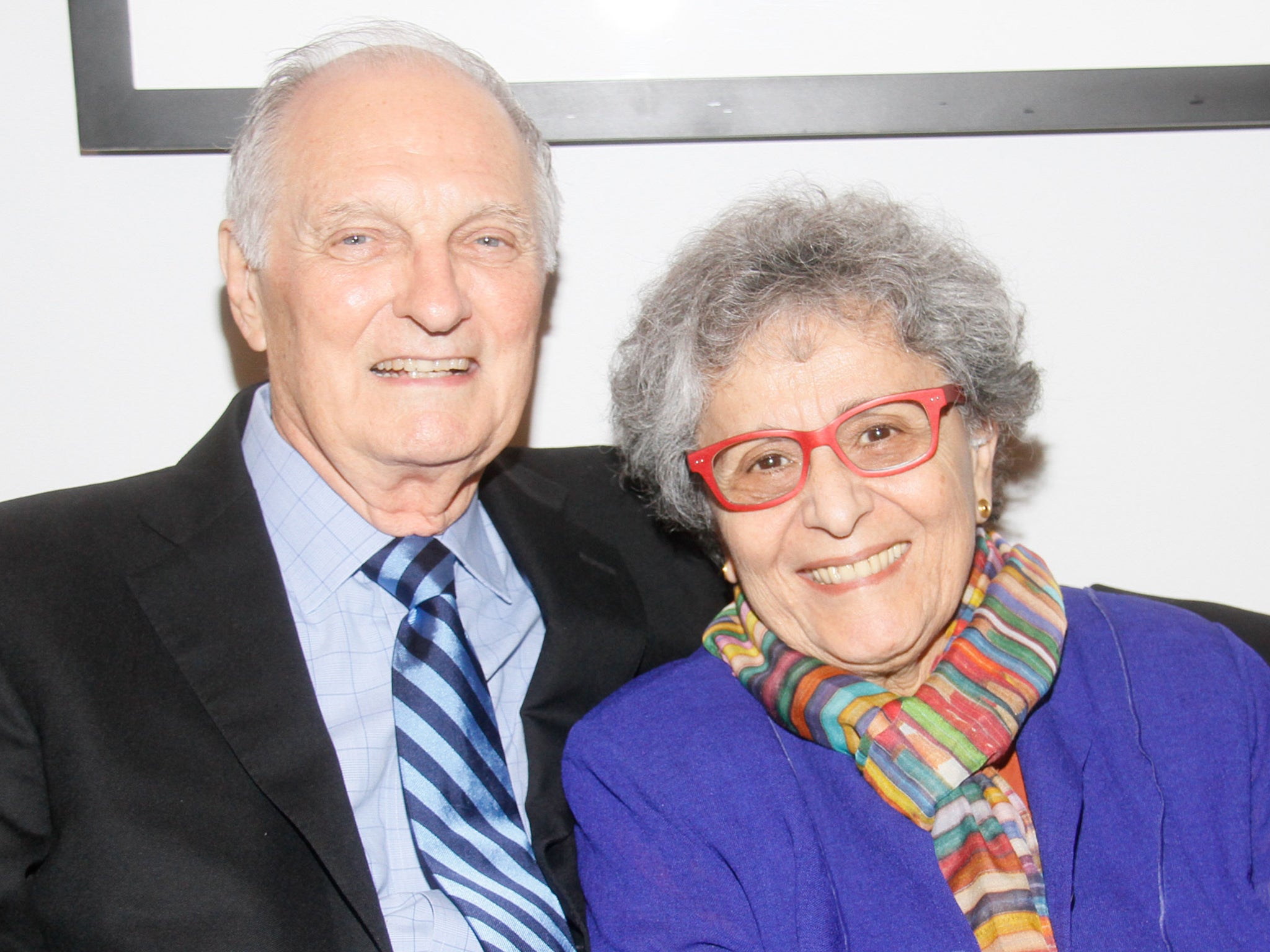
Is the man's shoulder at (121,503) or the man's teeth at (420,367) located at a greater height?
the man's teeth at (420,367)

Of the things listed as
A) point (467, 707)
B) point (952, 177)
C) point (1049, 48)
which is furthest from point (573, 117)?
point (467, 707)

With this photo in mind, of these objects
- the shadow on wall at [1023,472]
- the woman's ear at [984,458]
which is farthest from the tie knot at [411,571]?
the shadow on wall at [1023,472]

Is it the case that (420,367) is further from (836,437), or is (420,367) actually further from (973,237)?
(973,237)

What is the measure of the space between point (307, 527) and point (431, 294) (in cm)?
44

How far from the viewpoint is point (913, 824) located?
170 centimetres

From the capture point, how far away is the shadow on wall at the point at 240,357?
92.5 inches

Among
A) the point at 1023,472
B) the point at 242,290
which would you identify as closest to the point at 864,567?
the point at 1023,472

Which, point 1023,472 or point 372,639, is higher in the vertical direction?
point 1023,472

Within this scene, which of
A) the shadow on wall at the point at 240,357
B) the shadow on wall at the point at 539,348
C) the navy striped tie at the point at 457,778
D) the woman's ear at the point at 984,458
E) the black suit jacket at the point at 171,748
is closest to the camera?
the black suit jacket at the point at 171,748

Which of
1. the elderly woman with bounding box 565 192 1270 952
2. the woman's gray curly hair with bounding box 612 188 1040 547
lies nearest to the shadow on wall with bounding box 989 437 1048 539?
the woman's gray curly hair with bounding box 612 188 1040 547

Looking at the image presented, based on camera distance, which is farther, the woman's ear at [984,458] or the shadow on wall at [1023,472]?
the shadow on wall at [1023,472]

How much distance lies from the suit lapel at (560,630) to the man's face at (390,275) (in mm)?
261

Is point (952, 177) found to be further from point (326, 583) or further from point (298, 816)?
point (298, 816)

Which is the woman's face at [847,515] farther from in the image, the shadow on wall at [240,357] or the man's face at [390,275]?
the shadow on wall at [240,357]
